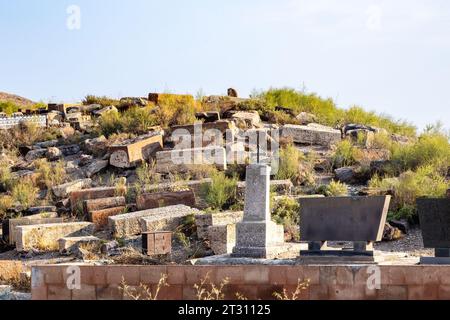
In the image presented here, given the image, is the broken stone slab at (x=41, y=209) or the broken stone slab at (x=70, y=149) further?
the broken stone slab at (x=70, y=149)

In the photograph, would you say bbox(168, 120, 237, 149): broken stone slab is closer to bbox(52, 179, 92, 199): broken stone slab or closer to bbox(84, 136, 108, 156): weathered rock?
bbox(84, 136, 108, 156): weathered rock

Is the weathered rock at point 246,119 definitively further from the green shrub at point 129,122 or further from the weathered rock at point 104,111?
the weathered rock at point 104,111

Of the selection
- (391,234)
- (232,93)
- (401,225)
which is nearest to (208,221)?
(391,234)

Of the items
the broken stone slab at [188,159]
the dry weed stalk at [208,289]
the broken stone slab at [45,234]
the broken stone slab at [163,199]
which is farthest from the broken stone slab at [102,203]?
the dry weed stalk at [208,289]

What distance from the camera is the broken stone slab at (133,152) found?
74.1 feet

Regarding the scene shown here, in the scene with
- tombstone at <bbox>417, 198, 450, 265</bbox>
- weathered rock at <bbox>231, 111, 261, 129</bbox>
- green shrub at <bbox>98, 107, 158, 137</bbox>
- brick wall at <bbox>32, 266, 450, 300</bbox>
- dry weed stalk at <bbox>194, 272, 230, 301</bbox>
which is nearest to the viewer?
brick wall at <bbox>32, 266, 450, 300</bbox>

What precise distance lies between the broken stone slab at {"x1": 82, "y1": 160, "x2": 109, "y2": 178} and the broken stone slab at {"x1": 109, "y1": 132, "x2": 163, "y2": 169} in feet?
0.88

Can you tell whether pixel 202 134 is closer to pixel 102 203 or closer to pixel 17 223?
pixel 102 203

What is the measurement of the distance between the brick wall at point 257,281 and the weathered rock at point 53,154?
1496cm

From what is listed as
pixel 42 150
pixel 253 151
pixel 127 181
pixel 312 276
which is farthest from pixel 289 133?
pixel 312 276

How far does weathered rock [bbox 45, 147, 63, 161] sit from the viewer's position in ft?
81.4

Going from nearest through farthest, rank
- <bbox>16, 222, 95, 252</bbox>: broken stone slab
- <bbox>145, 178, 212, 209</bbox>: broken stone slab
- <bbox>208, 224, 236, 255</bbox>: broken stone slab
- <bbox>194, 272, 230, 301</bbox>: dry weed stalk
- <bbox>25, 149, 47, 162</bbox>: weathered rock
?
<bbox>194, 272, 230, 301</bbox>: dry weed stalk
<bbox>208, 224, 236, 255</bbox>: broken stone slab
<bbox>16, 222, 95, 252</bbox>: broken stone slab
<bbox>145, 178, 212, 209</bbox>: broken stone slab
<bbox>25, 149, 47, 162</bbox>: weathered rock

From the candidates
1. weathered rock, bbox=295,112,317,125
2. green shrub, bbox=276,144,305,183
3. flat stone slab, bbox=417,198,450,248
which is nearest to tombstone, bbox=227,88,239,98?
weathered rock, bbox=295,112,317,125
